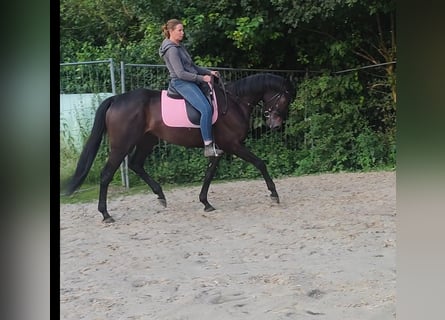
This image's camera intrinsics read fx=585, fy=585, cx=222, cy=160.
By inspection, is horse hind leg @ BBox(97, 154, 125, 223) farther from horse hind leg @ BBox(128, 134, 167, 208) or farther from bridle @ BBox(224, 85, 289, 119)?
bridle @ BBox(224, 85, 289, 119)

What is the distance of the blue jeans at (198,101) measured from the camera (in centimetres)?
315

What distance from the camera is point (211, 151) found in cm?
320

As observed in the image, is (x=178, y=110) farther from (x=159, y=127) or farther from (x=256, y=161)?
(x=256, y=161)

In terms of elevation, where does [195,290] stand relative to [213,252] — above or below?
below

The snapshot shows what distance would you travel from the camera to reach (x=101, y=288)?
3096mm

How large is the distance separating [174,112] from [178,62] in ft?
0.88

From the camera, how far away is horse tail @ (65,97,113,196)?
310cm

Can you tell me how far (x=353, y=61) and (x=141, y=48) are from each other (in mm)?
1167

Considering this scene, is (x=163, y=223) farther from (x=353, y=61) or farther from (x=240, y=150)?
(x=353, y=61)

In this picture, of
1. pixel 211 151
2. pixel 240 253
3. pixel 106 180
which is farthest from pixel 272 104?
pixel 106 180

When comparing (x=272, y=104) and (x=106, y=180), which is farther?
(x=272, y=104)

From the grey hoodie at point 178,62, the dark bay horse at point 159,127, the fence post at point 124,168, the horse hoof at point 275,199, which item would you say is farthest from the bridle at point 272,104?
the fence post at point 124,168

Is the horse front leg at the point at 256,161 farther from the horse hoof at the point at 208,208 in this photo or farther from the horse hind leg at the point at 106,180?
the horse hind leg at the point at 106,180
